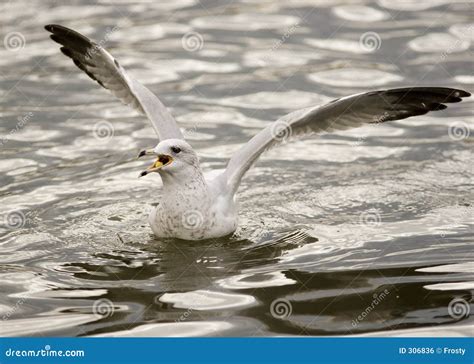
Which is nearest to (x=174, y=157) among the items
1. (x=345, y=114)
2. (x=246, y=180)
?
(x=345, y=114)

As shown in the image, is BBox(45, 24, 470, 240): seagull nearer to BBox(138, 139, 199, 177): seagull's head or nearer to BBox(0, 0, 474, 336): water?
BBox(138, 139, 199, 177): seagull's head

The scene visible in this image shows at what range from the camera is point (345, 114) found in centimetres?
1030

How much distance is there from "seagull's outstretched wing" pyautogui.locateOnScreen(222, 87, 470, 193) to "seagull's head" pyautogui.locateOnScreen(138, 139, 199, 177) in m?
0.54

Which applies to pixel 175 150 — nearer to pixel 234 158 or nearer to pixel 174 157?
pixel 174 157

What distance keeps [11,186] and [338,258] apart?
151 inches

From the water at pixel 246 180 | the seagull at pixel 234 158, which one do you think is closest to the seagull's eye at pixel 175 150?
the seagull at pixel 234 158

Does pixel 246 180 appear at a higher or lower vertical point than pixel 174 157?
higher

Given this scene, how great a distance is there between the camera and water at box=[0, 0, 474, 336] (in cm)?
870

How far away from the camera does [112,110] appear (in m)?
13.7

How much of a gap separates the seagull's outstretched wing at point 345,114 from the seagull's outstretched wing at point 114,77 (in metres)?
0.92

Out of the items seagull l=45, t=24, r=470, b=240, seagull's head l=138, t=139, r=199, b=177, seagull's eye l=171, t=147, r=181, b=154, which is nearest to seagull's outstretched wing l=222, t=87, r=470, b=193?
seagull l=45, t=24, r=470, b=240

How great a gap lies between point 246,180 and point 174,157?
6.92ft

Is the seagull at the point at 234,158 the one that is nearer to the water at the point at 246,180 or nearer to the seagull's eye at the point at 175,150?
the seagull's eye at the point at 175,150

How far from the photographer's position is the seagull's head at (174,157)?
31.8 ft
